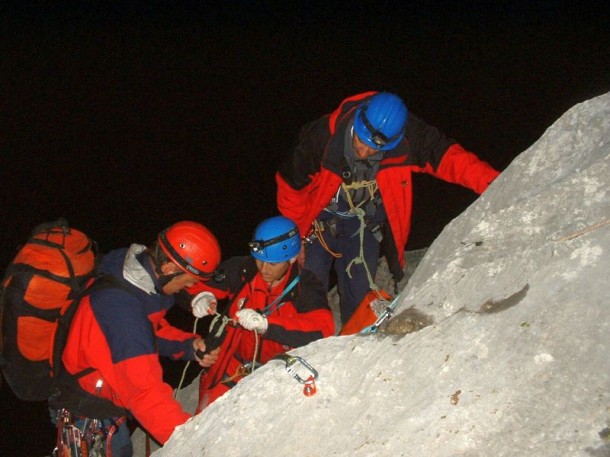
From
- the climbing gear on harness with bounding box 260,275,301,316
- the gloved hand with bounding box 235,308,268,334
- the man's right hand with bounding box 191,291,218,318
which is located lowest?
the climbing gear on harness with bounding box 260,275,301,316

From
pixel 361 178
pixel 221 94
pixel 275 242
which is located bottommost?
pixel 275 242

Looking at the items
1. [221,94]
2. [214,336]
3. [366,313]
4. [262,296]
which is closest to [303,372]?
[366,313]

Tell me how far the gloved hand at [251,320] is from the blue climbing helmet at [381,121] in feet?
5.09

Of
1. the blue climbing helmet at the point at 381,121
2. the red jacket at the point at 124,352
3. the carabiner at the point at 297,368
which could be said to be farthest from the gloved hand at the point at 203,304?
the carabiner at the point at 297,368

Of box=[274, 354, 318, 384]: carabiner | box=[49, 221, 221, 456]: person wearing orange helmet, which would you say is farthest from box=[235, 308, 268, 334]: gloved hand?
box=[274, 354, 318, 384]: carabiner

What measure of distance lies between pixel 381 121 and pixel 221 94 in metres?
29.8

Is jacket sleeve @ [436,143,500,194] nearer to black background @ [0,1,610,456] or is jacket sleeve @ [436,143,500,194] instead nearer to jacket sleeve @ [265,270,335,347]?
jacket sleeve @ [265,270,335,347]

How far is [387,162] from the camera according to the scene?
4539 millimetres

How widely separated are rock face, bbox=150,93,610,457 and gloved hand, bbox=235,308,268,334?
1645 mm

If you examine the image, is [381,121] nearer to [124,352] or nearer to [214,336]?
[214,336]

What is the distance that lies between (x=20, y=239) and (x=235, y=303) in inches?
598

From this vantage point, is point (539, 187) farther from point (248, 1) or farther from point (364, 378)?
point (248, 1)

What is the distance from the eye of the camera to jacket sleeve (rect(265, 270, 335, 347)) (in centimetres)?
426

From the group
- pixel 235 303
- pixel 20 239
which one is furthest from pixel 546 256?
pixel 20 239
